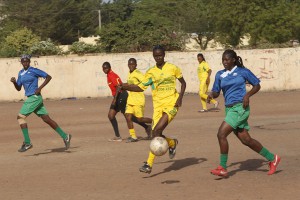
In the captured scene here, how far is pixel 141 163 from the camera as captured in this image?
424 inches

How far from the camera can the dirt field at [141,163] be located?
8.53 metres

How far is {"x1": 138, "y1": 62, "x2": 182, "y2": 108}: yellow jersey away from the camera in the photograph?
10.0 m

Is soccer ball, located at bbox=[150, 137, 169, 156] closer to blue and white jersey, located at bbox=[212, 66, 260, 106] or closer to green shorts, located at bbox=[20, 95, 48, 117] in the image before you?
blue and white jersey, located at bbox=[212, 66, 260, 106]

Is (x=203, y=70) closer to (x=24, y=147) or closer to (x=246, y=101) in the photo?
(x=24, y=147)

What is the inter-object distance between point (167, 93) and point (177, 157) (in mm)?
1662

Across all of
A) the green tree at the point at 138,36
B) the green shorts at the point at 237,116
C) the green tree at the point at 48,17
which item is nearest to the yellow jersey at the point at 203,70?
the green shorts at the point at 237,116

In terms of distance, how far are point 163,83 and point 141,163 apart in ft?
4.84

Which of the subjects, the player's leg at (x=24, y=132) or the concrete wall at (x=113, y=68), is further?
the concrete wall at (x=113, y=68)

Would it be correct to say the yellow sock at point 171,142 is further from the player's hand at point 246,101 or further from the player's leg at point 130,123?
the player's leg at point 130,123

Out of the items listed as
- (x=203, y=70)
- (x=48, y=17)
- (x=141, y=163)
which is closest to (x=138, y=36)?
(x=203, y=70)

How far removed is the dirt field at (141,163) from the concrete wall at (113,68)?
36.2ft

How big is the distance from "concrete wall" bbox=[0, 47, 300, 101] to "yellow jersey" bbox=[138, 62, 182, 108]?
18977mm

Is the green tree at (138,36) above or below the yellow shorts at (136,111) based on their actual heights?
above

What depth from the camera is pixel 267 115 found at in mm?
18594
